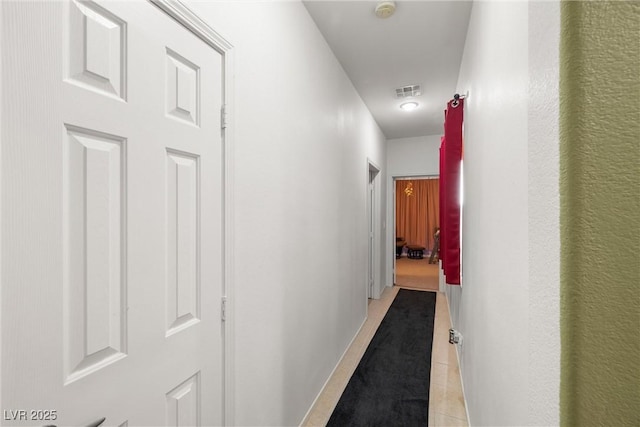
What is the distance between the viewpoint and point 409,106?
11.9 ft

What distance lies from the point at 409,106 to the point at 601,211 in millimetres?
3639

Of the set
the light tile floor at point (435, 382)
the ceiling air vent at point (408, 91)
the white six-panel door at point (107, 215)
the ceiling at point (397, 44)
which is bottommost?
the light tile floor at point (435, 382)

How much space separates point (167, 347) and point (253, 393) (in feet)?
2.06

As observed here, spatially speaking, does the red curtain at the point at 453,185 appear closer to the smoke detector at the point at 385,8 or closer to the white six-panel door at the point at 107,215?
the smoke detector at the point at 385,8

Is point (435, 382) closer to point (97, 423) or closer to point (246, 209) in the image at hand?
point (246, 209)

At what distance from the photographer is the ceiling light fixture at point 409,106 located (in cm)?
355

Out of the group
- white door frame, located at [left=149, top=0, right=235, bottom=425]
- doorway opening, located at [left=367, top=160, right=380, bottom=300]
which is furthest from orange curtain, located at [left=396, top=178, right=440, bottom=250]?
white door frame, located at [left=149, top=0, right=235, bottom=425]

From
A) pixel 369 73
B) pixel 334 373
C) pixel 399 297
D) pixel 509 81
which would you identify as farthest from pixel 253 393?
pixel 399 297

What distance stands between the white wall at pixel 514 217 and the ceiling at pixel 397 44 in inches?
13.7

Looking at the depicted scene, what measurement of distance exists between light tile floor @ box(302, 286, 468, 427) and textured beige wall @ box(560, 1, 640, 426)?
6.46 ft

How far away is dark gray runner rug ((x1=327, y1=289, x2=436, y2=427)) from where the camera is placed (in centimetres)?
196

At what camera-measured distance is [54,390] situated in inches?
26.1

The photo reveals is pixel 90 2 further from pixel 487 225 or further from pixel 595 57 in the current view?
pixel 487 225

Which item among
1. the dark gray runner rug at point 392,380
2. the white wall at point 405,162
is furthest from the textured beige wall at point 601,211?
the white wall at point 405,162
